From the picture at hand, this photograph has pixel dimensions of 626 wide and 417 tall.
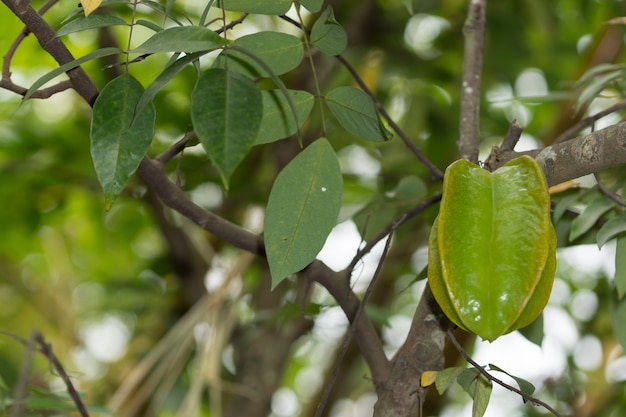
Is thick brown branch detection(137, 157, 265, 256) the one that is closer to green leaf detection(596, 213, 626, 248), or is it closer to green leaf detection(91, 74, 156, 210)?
green leaf detection(91, 74, 156, 210)

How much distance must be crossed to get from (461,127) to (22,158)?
0.99 metres

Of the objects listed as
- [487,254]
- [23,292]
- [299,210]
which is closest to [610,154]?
[487,254]

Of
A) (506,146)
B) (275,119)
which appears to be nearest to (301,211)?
(275,119)

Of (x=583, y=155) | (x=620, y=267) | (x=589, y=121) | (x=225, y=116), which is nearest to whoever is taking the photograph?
(x=225, y=116)

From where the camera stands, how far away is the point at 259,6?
0.57 m

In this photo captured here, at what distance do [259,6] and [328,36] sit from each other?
6cm

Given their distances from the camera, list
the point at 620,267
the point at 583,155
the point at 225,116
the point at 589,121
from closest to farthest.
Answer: the point at 225,116
the point at 583,155
the point at 620,267
the point at 589,121

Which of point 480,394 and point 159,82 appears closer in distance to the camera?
point 159,82

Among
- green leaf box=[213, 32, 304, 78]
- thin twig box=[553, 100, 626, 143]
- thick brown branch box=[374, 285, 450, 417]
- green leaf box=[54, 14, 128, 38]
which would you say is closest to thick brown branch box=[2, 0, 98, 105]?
green leaf box=[54, 14, 128, 38]

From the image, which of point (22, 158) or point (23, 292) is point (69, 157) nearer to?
point (22, 158)

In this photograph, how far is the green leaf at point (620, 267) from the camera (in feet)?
2.21

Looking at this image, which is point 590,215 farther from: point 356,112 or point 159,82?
point 159,82

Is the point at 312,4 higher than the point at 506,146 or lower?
higher

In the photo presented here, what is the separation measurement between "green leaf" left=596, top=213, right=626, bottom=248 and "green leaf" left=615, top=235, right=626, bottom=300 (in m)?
0.02
